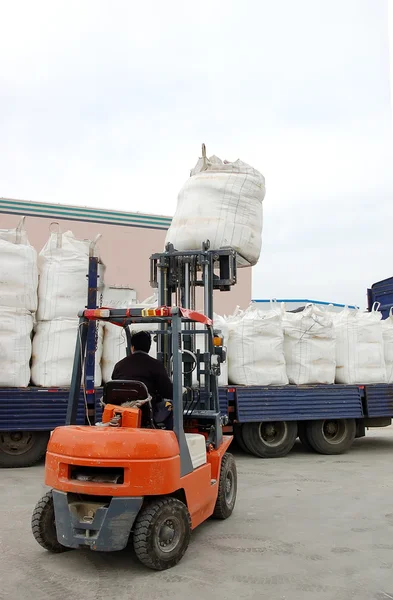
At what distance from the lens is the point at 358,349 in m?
8.75

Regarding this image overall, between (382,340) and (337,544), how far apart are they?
16.6 feet

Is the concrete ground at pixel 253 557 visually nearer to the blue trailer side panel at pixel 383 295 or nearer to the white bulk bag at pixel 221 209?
the white bulk bag at pixel 221 209

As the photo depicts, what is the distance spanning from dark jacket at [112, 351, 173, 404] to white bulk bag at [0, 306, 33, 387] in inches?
121

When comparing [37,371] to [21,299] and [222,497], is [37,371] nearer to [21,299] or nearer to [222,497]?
[21,299]

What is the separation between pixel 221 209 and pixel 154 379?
2.96m

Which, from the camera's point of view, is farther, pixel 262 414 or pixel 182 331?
pixel 262 414

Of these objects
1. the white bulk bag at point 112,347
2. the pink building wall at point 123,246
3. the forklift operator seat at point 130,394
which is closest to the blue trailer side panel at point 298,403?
the white bulk bag at point 112,347

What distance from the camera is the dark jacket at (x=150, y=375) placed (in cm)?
412

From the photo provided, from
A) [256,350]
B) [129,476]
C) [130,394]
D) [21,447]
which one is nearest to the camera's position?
[129,476]

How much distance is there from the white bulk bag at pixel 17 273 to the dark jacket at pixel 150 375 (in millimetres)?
3193

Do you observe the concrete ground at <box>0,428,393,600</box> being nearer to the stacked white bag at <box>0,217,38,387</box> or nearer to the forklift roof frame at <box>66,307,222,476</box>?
the forklift roof frame at <box>66,307,222,476</box>

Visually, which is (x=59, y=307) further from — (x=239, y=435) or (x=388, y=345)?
(x=388, y=345)

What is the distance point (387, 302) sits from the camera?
10953 mm

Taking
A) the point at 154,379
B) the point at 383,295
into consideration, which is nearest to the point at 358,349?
the point at 383,295
